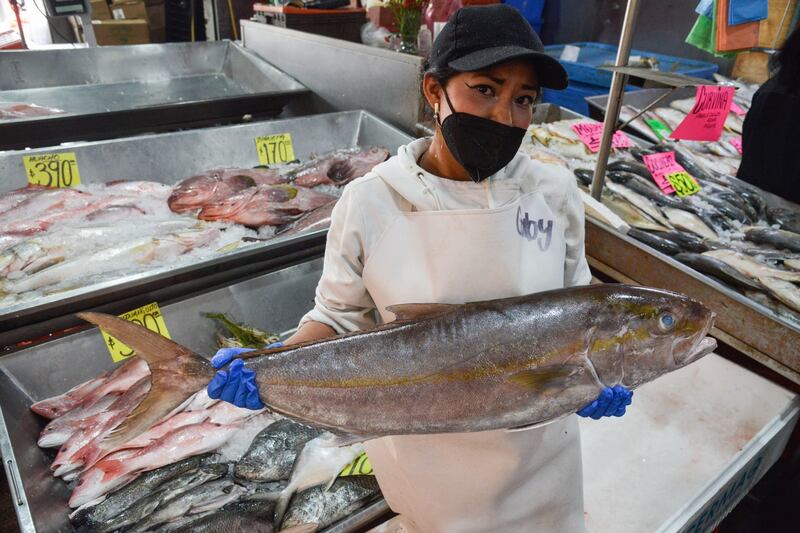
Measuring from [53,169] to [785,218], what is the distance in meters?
5.21

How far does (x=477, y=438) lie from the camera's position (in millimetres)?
1573

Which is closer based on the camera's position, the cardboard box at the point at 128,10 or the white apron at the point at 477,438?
the white apron at the point at 477,438

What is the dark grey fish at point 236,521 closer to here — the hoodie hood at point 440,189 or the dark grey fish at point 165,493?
the dark grey fish at point 165,493

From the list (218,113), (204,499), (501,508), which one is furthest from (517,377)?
(218,113)

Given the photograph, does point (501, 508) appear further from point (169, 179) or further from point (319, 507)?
point (169, 179)

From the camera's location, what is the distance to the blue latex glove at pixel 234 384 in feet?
4.51

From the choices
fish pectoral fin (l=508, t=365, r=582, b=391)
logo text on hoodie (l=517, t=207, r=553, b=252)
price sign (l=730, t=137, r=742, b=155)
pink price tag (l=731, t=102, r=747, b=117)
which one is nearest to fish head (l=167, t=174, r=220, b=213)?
logo text on hoodie (l=517, t=207, r=553, b=252)

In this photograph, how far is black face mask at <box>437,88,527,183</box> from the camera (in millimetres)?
1419

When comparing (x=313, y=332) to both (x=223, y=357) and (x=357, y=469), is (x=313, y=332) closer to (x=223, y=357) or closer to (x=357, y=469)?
(x=223, y=357)

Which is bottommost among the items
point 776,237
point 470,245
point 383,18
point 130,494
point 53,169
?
point 130,494

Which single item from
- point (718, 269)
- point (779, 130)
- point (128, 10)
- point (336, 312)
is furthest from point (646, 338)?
point (128, 10)

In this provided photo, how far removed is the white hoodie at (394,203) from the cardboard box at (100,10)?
34.7 feet

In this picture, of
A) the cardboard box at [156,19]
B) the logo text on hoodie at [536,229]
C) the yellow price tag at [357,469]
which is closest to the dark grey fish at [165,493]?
the yellow price tag at [357,469]

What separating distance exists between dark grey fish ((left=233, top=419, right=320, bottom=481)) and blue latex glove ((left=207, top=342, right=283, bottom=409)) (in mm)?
843
